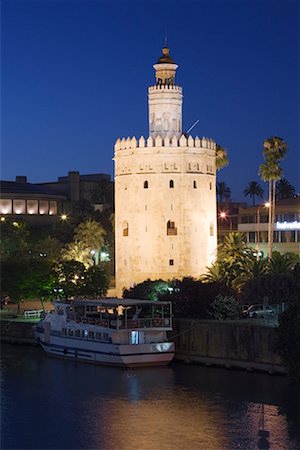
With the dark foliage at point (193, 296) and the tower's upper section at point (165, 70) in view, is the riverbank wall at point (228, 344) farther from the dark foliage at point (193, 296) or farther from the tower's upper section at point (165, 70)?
the tower's upper section at point (165, 70)

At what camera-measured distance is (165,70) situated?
74.1 m

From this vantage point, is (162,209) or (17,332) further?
(162,209)

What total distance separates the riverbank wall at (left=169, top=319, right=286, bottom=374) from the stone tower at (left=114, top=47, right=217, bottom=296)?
56.9 feet

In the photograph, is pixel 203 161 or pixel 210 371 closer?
pixel 210 371

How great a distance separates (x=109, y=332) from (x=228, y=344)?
589 cm

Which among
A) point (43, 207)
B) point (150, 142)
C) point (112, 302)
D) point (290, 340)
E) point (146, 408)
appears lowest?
point (146, 408)

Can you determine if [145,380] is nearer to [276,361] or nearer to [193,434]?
[276,361]

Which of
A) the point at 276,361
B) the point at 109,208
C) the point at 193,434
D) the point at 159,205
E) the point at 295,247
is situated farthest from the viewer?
the point at 109,208

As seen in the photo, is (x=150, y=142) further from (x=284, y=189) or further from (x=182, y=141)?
(x=284, y=189)

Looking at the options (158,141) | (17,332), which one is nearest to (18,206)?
(158,141)

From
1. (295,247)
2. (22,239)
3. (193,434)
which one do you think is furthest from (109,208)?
(193,434)

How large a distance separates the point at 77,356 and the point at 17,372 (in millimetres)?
3987

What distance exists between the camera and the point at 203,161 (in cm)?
7306

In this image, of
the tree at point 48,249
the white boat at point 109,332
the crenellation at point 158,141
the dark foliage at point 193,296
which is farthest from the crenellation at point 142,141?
the white boat at point 109,332
